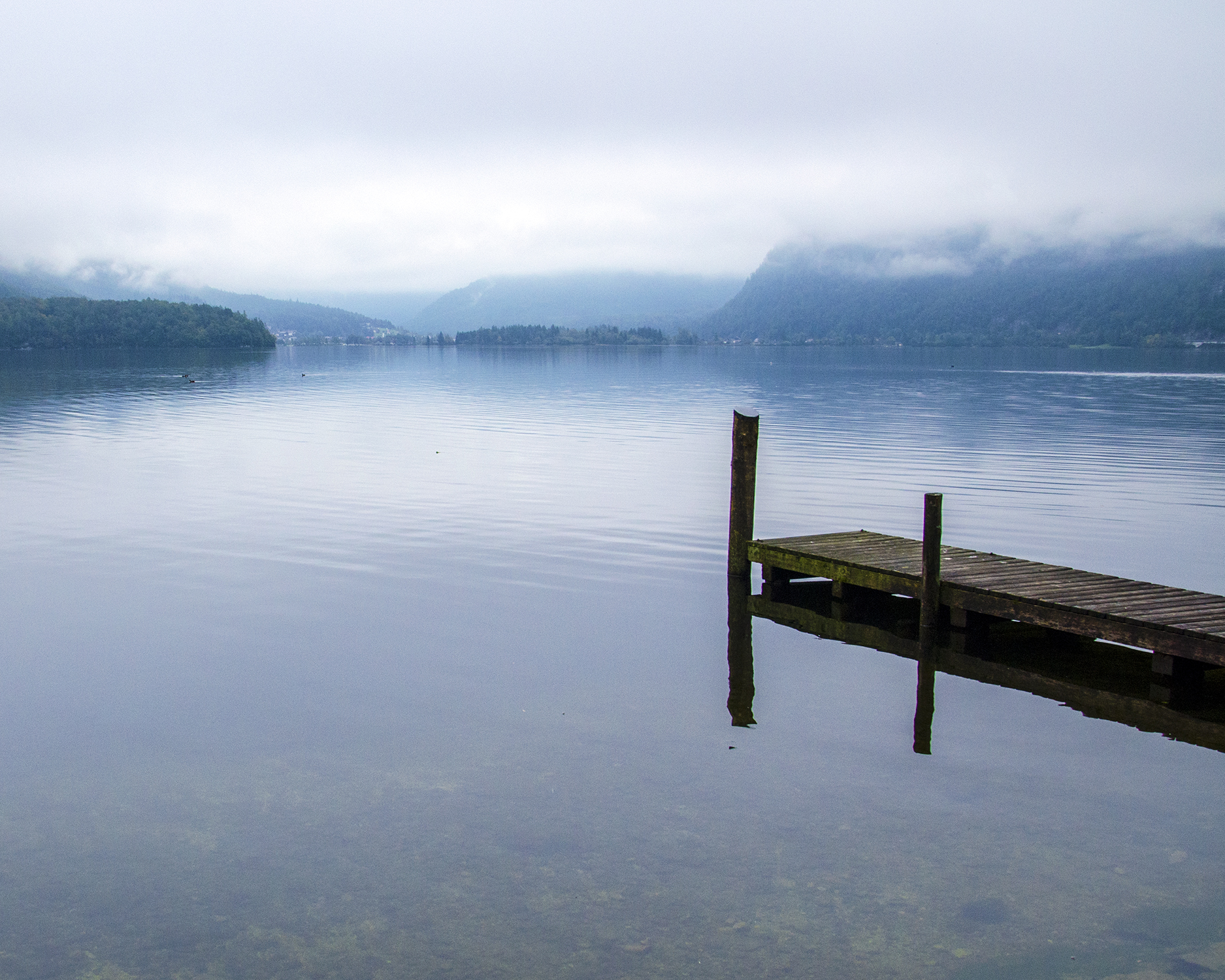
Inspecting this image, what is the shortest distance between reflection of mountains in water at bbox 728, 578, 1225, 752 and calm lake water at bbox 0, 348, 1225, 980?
0.35 metres

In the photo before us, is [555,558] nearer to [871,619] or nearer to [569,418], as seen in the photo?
[871,619]

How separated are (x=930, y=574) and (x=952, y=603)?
1.71 ft

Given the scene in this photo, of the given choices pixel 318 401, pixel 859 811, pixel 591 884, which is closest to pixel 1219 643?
pixel 859 811

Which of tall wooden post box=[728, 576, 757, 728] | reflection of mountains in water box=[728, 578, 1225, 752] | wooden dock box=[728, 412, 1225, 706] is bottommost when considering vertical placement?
tall wooden post box=[728, 576, 757, 728]

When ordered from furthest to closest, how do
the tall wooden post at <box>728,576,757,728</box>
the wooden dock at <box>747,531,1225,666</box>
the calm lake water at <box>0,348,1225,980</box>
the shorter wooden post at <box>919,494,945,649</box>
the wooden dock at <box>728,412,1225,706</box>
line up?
1. the shorter wooden post at <box>919,494,945,649</box>
2. the tall wooden post at <box>728,576,757,728</box>
3. the wooden dock at <box>728,412,1225,706</box>
4. the wooden dock at <box>747,531,1225,666</box>
5. the calm lake water at <box>0,348,1225,980</box>

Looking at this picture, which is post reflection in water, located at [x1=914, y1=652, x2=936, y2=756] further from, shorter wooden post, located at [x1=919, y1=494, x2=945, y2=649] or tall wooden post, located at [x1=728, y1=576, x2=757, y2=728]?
tall wooden post, located at [x1=728, y1=576, x2=757, y2=728]

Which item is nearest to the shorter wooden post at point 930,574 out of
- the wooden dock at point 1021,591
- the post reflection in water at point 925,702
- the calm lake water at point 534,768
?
the wooden dock at point 1021,591

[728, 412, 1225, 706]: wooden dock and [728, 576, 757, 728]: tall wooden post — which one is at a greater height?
[728, 412, 1225, 706]: wooden dock

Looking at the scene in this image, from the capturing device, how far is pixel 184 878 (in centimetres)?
939

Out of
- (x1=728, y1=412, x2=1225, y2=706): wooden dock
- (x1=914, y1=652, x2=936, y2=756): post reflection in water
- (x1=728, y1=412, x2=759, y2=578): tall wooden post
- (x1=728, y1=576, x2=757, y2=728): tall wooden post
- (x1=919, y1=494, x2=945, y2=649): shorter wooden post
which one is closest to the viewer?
(x1=914, y1=652, x2=936, y2=756): post reflection in water

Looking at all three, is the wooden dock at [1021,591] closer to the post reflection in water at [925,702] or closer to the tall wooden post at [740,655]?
the tall wooden post at [740,655]

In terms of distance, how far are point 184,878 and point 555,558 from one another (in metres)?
13.7

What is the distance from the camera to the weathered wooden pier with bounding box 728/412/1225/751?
44.7 feet

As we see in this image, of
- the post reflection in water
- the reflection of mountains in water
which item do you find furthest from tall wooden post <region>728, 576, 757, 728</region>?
the post reflection in water
